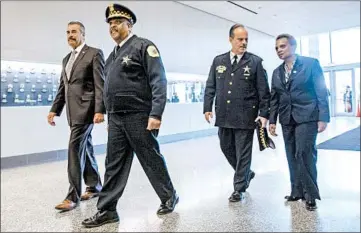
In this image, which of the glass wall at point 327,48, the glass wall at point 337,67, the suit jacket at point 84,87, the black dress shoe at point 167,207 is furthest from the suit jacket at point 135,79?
the glass wall at point 337,67

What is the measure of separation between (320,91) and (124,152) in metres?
1.37

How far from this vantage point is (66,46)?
495cm

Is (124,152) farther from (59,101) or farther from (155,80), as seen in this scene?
(59,101)

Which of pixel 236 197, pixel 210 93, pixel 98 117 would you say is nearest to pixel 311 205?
pixel 236 197

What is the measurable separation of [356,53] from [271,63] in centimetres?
325

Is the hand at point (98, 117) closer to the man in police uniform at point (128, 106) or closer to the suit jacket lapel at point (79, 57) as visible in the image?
the man in police uniform at point (128, 106)

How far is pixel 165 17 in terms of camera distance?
6.73 meters

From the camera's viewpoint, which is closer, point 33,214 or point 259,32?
point 33,214

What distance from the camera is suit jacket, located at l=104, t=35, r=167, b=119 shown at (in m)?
1.94

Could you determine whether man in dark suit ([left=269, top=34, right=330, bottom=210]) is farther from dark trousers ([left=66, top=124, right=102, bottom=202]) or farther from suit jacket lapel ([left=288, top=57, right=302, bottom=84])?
dark trousers ([left=66, top=124, right=102, bottom=202])

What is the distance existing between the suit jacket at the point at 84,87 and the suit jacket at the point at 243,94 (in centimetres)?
93

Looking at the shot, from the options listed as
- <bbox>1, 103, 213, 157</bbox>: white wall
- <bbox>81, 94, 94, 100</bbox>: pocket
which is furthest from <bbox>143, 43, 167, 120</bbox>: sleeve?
<bbox>1, 103, 213, 157</bbox>: white wall

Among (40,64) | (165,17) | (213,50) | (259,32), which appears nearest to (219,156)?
(40,64)

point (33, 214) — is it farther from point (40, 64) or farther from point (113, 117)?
point (40, 64)
